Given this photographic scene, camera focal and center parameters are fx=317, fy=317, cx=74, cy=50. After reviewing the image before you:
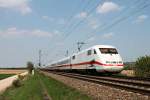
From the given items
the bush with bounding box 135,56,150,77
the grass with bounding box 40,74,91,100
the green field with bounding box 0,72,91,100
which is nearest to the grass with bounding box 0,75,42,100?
the green field with bounding box 0,72,91,100

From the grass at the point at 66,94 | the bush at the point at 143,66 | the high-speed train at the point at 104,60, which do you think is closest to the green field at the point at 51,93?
the grass at the point at 66,94

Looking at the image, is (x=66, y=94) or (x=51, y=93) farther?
(x=51, y=93)

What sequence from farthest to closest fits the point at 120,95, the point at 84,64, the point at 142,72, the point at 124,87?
the point at 142,72 < the point at 84,64 < the point at 124,87 < the point at 120,95

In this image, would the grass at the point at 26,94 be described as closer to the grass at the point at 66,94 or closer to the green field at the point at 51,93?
the green field at the point at 51,93

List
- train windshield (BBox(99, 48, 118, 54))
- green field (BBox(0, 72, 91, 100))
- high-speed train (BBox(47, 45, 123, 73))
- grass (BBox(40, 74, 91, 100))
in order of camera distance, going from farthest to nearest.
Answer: train windshield (BBox(99, 48, 118, 54)) → high-speed train (BBox(47, 45, 123, 73)) → green field (BBox(0, 72, 91, 100)) → grass (BBox(40, 74, 91, 100))

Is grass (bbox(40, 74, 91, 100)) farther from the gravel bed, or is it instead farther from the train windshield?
the train windshield

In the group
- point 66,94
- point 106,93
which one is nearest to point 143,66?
point 66,94

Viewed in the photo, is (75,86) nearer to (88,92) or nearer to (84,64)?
(88,92)

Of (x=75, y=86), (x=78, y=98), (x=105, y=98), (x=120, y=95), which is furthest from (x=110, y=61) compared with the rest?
(x=120, y=95)

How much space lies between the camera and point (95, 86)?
738 inches

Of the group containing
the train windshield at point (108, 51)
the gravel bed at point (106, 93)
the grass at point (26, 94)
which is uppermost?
the train windshield at point (108, 51)

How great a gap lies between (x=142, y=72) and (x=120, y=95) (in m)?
25.7

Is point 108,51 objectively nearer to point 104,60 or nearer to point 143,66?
point 104,60

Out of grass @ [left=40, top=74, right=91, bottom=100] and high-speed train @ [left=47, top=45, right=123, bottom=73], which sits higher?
high-speed train @ [left=47, top=45, right=123, bottom=73]
